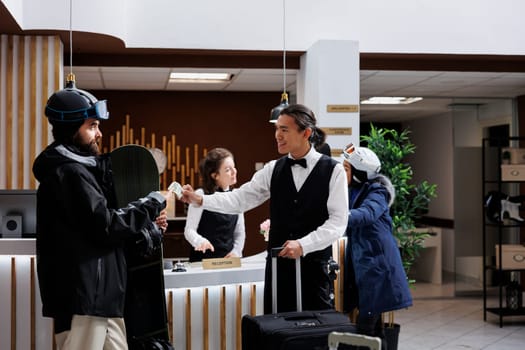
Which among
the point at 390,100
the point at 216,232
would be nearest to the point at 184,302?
the point at 216,232

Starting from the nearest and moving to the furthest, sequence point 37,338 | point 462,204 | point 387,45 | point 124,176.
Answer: point 124,176 < point 37,338 < point 387,45 < point 462,204

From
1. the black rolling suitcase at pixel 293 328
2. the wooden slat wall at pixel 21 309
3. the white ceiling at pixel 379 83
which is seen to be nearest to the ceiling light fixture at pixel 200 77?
the white ceiling at pixel 379 83

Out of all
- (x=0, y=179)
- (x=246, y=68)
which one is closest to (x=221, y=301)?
(x=0, y=179)

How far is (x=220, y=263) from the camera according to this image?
403 cm

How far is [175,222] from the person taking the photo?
9102mm

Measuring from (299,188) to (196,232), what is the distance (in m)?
1.94

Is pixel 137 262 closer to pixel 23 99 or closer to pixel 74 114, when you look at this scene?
pixel 74 114

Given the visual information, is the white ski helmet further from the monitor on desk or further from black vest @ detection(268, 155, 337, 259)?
the monitor on desk

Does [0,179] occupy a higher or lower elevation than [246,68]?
lower

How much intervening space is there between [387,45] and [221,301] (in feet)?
13.3

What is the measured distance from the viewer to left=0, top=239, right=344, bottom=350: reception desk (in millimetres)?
3752

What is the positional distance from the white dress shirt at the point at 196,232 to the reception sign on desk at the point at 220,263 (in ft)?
2.29

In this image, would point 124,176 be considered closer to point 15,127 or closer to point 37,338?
point 37,338

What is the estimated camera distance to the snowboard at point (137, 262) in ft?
10.6
